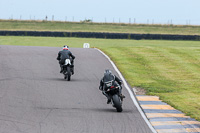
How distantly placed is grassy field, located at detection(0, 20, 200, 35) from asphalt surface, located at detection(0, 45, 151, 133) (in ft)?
145

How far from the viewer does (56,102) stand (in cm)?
Result: 1686

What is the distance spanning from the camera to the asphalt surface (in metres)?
13.0

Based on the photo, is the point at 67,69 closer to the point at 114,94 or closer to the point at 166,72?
the point at 114,94

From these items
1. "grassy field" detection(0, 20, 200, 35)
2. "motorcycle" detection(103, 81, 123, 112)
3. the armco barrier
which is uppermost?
"grassy field" detection(0, 20, 200, 35)

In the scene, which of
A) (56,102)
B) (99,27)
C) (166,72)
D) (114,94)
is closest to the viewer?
(114,94)

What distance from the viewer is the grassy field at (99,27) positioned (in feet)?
237

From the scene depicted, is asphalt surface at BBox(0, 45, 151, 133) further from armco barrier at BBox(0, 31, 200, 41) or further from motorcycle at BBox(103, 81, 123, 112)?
armco barrier at BBox(0, 31, 200, 41)

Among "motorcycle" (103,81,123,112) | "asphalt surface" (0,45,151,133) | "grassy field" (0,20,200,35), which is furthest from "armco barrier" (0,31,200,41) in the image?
"motorcycle" (103,81,123,112)

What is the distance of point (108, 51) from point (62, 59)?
1221 centimetres

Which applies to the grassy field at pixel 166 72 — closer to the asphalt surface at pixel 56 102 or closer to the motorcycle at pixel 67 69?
the asphalt surface at pixel 56 102

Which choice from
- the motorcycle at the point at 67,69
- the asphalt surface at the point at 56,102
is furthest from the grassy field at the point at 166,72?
the motorcycle at the point at 67,69

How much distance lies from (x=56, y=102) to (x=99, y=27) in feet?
193

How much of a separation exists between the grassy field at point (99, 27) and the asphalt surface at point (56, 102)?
44.3 m

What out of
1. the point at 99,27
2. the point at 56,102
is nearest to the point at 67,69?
the point at 56,102
